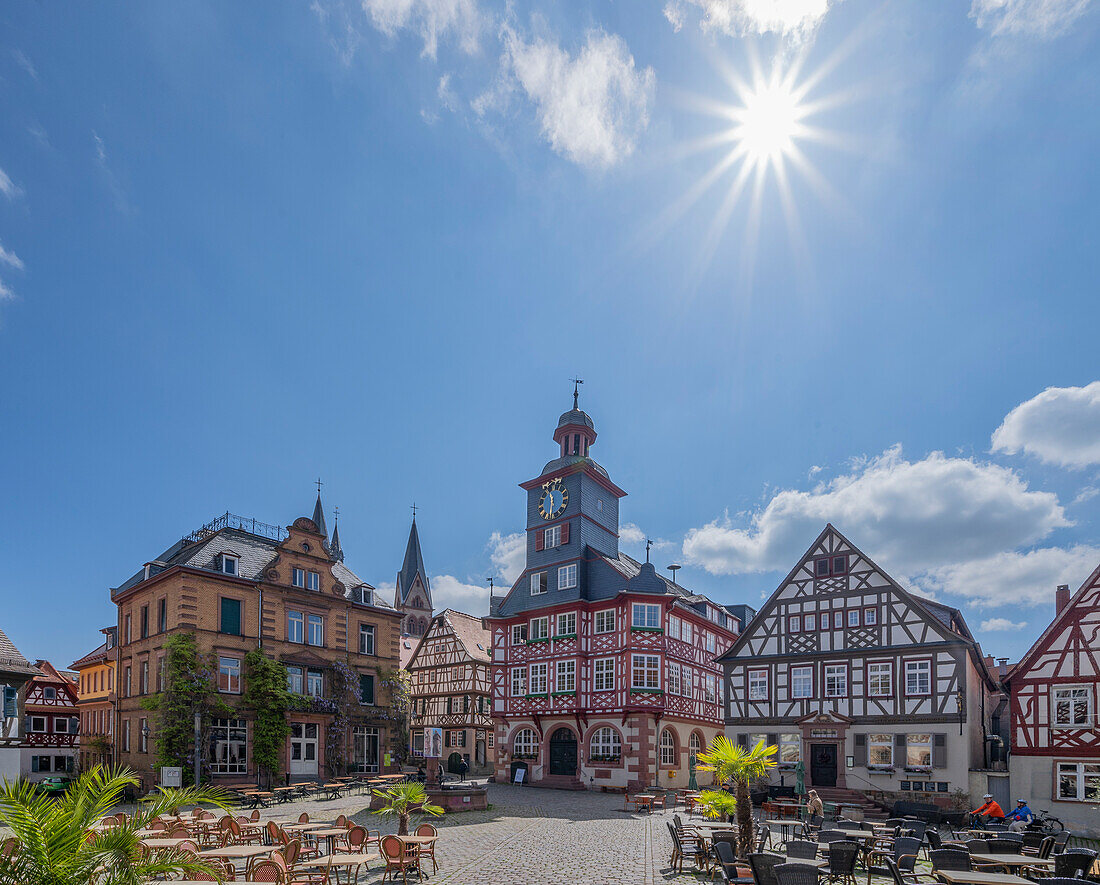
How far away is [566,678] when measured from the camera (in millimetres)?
38094

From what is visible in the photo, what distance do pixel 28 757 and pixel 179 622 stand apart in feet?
72.1

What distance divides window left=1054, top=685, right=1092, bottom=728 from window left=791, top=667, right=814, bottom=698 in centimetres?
835

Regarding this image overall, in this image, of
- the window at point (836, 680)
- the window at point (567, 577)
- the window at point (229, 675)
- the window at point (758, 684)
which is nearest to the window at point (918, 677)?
the window at point (836, 680)

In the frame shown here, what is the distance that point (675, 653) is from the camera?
3828cm

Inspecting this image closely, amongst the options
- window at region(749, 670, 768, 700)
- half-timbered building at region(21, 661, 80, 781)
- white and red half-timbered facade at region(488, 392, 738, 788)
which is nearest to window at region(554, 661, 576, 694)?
white and red half-timbered facade at region(488, 392, 738, 788)

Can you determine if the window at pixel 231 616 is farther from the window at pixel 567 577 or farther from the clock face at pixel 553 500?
the clock face at pixel 553 500

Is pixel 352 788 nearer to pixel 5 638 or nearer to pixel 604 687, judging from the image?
pixel 604 687

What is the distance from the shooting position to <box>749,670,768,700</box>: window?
106 ft

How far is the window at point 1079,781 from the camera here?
81.0 feet

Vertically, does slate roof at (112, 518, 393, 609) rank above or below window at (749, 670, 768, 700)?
above

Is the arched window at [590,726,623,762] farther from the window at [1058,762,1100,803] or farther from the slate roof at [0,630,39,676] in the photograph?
the slate roof at [0,630,39,676]

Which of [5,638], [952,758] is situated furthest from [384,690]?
[952,758]

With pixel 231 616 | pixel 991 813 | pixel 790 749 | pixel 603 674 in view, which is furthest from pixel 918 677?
pixel 231 616

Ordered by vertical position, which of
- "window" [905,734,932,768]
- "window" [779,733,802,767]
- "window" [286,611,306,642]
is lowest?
"window" [779,733,802,767]
